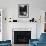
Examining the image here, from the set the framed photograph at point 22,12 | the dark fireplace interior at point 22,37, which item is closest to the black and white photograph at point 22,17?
the framed photograph at point 22,12

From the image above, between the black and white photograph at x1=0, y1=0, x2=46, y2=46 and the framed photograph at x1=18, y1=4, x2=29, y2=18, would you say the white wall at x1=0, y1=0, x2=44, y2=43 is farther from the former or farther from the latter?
the framed photograph at x1=18, y1=4, x2=29, y2=18

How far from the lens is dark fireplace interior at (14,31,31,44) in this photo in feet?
26.7

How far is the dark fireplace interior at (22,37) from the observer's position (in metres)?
8.15

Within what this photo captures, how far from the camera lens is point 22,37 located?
27.0ft

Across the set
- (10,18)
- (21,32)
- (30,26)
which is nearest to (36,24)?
(30,26)

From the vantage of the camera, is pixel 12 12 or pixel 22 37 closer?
pixel 12 12

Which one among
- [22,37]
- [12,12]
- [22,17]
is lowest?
[22,37]

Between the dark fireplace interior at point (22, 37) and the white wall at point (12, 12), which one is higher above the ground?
the white wall at point (12, 12)

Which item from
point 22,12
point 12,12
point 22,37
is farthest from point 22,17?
point 22,37

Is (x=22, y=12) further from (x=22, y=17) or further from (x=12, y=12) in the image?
(x=12, y=12)

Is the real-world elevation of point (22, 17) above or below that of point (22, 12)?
below

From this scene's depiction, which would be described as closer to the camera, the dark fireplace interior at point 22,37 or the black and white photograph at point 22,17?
the black and white photograph at point 22,17

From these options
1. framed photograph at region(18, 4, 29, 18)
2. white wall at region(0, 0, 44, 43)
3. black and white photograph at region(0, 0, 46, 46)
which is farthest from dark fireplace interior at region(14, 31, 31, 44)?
framed photograph at region(18, 4, 29, 18)

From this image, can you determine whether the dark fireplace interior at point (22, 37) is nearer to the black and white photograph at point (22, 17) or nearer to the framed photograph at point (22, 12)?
the black and white photograph at point (22, 17)
